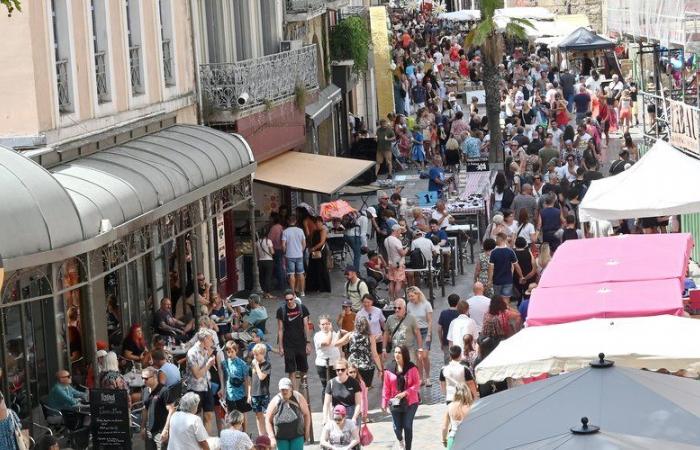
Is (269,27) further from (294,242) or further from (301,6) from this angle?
(294,242)

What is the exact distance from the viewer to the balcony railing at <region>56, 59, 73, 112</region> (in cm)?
2000

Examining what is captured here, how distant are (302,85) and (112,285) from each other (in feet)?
31.4

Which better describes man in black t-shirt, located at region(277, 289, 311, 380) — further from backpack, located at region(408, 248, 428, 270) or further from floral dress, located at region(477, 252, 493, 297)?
backpack, located at region(408, 248, 428, 270)

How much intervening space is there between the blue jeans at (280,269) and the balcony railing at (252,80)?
8.22 ft

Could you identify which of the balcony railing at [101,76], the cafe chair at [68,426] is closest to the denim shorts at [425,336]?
the cafe chair at [68,426]

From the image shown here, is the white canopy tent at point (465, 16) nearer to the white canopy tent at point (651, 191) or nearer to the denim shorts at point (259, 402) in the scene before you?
the white canopy tent at point (651, 191)

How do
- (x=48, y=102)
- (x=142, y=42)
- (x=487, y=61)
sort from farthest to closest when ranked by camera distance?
(x=487, y=61), (x=142, y=42), (x=48, y=102)

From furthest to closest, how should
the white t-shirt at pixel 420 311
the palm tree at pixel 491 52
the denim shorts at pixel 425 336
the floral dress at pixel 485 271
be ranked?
the palm tree at pixel 491 52 → the floral dress at pixel 485 271 → the denim shorts at pixel 425 336 → the white t-shirt at pixel 420 311

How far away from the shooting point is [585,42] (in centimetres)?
4891

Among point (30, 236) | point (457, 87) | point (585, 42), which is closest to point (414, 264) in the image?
point (30, 236)

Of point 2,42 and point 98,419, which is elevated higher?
point 2,42

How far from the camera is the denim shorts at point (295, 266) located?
2652 cm

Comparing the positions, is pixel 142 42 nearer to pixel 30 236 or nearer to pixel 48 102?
pixel 48 102

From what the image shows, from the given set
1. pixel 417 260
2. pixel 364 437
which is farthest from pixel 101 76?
pixel 364 437
